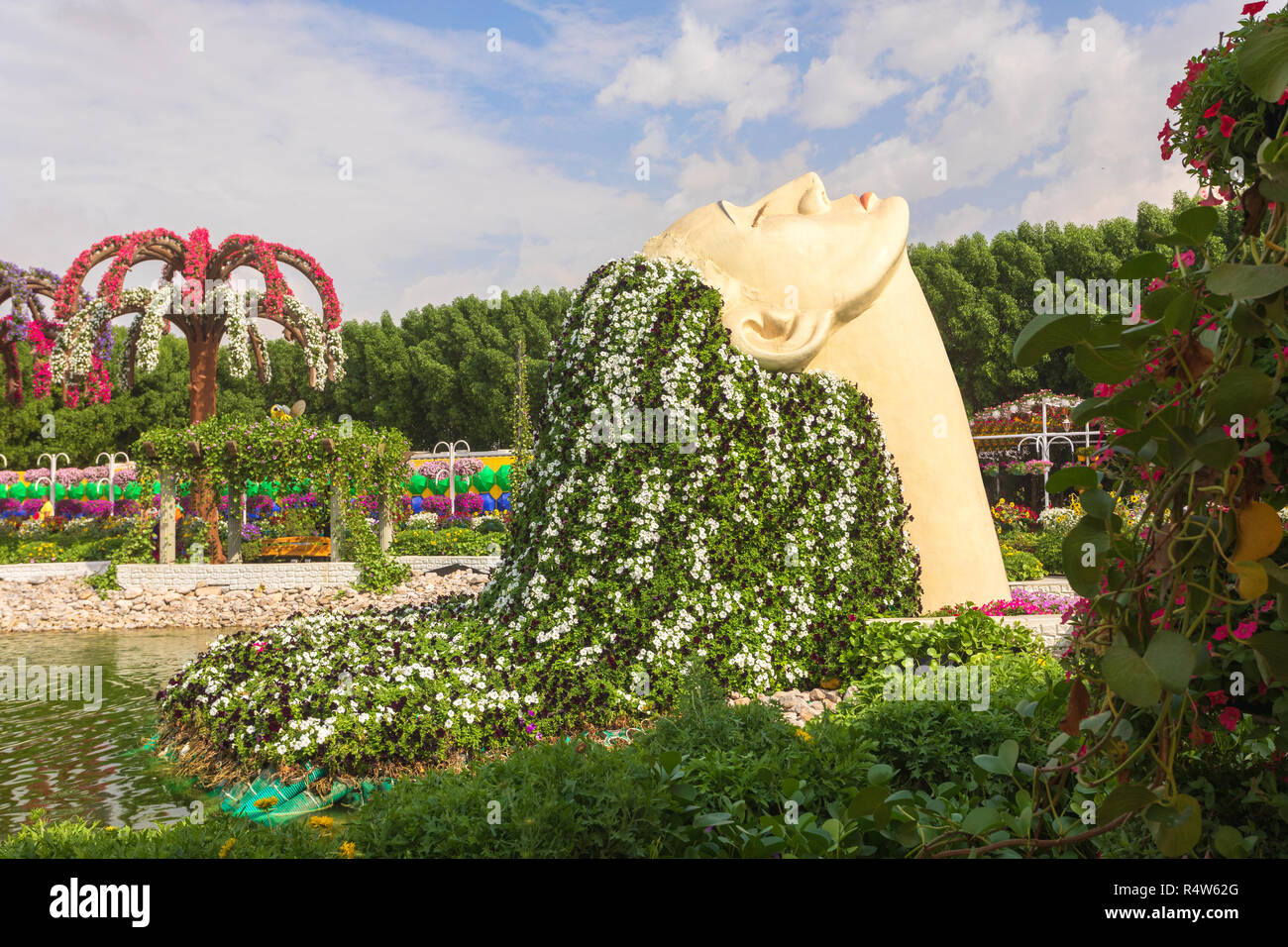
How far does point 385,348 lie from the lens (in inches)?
1465

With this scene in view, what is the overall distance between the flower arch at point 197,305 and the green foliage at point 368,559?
367 centimetres

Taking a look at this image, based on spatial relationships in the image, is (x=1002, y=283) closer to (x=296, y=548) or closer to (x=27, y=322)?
(x=296, y=548)

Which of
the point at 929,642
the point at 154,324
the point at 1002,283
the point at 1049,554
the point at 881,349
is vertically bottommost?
the point at 1049,554

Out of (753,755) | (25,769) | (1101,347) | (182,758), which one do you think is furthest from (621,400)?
(1101,347)

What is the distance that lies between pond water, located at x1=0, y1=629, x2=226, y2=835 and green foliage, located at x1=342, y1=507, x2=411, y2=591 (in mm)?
3797

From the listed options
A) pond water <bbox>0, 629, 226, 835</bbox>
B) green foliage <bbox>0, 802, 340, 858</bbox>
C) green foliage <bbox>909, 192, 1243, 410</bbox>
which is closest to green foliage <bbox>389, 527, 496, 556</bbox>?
pond water <bbox>0, 629, 226, 835</bbox>

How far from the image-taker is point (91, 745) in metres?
5.84

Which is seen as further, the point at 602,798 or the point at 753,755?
the point at 753,755

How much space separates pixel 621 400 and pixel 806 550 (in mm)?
1714

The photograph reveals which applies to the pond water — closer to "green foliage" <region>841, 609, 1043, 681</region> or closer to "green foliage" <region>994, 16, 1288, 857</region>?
"green foliage" <region>841, 609, 1043, 681</region>

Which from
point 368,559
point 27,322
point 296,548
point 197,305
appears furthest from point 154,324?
point 27,322

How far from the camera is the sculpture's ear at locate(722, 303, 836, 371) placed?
20.5ft

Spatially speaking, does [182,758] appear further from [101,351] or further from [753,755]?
[101,351]

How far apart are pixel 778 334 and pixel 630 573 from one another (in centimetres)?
216
